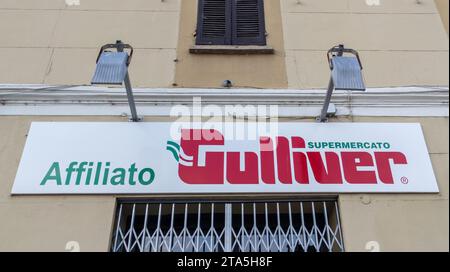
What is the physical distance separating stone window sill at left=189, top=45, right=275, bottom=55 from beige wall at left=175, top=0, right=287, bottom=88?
42 mm

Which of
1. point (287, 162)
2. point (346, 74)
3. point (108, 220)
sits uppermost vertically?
point (346, 74)

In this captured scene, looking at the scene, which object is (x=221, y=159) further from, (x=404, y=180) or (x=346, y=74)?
(x=404, y=180)

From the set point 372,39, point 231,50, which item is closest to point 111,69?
point 231,50

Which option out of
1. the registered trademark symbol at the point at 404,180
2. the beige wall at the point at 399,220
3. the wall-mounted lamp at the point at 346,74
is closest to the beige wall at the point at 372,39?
the wall-mounted lamp at the point at 346,74

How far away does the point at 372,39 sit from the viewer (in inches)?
222

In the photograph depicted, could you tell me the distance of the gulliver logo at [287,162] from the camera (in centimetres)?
458

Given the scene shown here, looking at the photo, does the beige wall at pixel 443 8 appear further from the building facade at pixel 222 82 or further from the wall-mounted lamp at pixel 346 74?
the wall-mounted lamp at pixel 346 74

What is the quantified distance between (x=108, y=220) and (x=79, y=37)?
2325 millimetres

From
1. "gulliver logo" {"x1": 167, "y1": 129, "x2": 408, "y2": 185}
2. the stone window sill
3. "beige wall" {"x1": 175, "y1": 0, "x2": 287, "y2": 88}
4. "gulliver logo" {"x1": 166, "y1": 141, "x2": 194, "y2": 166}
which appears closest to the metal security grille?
"gulliver logo" {"x1": 167, "y1": 129, "x2": 408, "y2": 185}

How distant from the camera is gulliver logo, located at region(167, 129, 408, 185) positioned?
458cm

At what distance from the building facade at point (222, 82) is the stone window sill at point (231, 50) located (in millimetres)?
12

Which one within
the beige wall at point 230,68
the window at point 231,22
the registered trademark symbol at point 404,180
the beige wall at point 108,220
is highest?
the window at point 231,22

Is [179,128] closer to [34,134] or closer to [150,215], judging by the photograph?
[150,215]

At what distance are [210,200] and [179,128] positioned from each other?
2.70 feet
